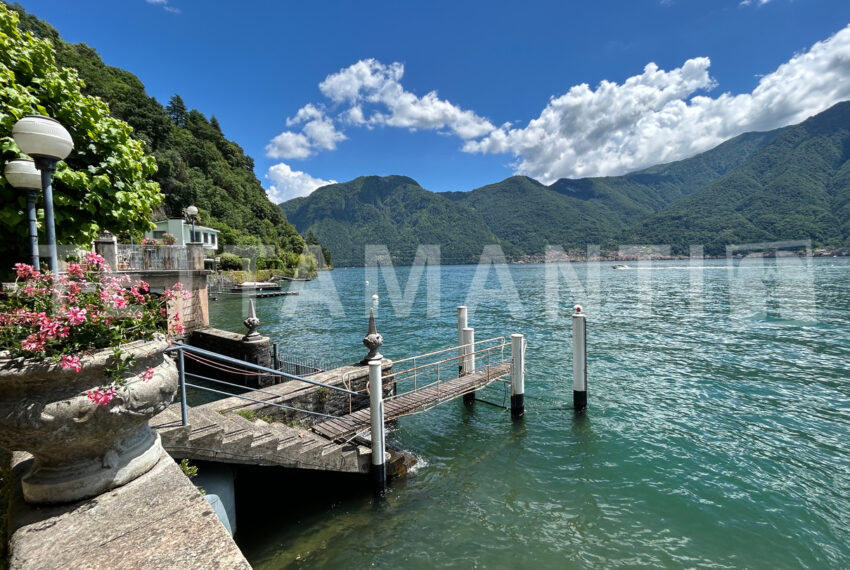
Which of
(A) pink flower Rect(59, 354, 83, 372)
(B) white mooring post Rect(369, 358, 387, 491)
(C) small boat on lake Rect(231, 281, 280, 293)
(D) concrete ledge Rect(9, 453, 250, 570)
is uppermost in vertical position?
(A) pink flower Rect(59, 354, 83, 372)

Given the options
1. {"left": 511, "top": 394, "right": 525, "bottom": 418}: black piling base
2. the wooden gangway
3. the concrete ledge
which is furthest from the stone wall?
the concrete ledge

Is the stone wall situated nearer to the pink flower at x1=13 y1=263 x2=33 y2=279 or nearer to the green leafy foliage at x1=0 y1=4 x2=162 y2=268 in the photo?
the green leafy foliage at x1=0 y1=4 x2=162 y2=268

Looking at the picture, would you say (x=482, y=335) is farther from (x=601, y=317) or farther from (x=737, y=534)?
Result: (x=737, y=534)

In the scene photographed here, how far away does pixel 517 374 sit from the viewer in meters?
11.4

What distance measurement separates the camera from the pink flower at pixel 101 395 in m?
2.65

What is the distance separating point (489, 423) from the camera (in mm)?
11695

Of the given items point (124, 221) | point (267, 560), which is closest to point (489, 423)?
point (267, 560)

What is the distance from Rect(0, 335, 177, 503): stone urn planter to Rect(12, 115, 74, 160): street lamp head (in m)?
2.26

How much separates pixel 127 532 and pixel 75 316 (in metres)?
1.49

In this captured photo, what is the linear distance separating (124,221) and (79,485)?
463 centimetres

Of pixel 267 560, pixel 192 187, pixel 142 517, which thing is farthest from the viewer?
pixel 192 187

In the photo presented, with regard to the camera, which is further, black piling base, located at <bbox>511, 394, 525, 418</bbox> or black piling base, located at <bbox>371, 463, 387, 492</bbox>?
black piling base, located at <bbox>511, 394, 525, 418</bbox>

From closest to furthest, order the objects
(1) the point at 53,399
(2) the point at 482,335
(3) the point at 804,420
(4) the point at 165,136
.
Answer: (1) the point at 53,399 < (3) the point at 804,420 < (2) the point at 482,335 < (4) the point at 165,136

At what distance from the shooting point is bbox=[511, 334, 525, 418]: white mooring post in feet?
37.3
